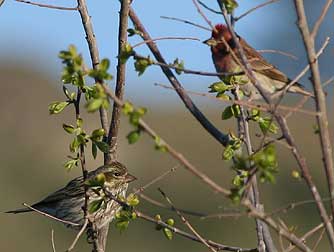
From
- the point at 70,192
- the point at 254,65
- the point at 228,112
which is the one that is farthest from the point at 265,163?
the point at 70,192

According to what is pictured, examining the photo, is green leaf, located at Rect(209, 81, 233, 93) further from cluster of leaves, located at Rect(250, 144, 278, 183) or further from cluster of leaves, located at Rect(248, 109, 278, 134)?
cluster of leaves, located at Rect(250, 144, 278, 183)

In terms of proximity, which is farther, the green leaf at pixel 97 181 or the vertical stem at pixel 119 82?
the vertical stem at pixel 119 82

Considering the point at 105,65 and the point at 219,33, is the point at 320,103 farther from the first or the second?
the point at 219,33

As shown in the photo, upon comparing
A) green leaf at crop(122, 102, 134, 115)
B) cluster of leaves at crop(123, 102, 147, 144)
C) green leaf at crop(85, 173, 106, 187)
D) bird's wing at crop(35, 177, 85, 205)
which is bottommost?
green leaf at crop(85, 173, 106, 187)

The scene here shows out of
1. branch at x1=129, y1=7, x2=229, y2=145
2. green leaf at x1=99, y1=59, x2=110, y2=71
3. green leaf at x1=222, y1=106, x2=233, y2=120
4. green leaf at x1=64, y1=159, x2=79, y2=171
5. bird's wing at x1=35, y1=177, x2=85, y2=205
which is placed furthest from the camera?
bird's wing at x1=35, y1=177, x2=85, y2=205

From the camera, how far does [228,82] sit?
4.64 meters

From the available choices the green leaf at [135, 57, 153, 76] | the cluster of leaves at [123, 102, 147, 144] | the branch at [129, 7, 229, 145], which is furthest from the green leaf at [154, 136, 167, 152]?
the branch at [129, 7, 229, 145]

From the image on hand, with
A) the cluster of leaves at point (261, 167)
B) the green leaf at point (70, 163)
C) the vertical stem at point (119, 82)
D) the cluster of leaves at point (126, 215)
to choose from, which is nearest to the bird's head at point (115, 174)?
the vertical stem at point (119, 82)

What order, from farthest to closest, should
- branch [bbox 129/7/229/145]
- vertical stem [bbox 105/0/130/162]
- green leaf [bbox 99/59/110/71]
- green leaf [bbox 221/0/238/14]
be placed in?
vertical stem [bbox 105/0/130/162] < branch [bbox 129/7/229/145] < green leaf [bbox 221/0/238/14] < green leaf [bbox 99/59/110/71]

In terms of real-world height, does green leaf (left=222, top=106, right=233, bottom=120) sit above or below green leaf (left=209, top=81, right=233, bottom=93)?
below

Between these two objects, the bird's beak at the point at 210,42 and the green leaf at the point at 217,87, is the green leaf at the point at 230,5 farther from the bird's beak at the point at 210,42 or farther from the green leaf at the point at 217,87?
the green leaf at the point at 217,87

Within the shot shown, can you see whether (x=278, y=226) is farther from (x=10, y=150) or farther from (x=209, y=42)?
(x=10, y=150)

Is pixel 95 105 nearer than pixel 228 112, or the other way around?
pixel 95 105

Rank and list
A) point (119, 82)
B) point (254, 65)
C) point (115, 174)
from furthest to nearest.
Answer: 1. point (254, 65)
2. point (115, 174)
3. point (119, 82)
